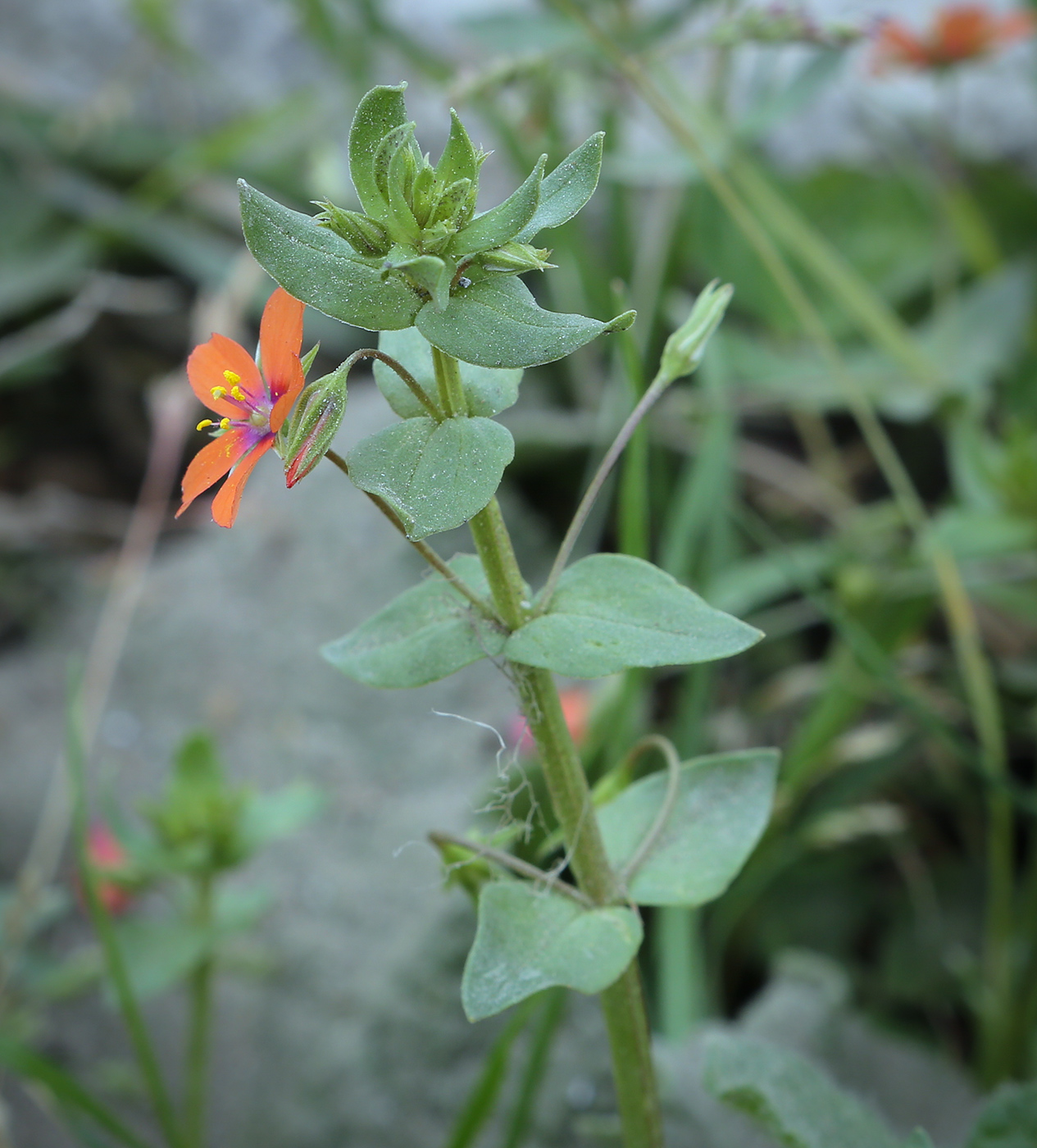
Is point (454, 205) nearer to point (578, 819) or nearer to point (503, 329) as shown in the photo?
point (503, 329)

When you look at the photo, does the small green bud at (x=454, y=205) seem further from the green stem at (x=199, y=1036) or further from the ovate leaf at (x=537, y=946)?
the green stem at (x=199, y=1036)

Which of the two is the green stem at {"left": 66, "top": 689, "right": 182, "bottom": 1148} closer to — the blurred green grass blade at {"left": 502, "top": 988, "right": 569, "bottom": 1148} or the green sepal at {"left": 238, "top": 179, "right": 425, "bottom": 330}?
the blurred green grass blade at {"left": 502, "top": 988, "right": 569, "bottom": 1148}

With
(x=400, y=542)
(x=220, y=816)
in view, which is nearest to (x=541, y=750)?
(x=220, y=816)

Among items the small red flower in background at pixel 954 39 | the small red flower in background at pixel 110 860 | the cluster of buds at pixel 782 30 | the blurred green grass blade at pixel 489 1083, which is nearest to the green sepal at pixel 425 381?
the blurred green grass blade at pixel 489 1083

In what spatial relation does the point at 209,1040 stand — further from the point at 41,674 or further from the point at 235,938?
the point at 41,674

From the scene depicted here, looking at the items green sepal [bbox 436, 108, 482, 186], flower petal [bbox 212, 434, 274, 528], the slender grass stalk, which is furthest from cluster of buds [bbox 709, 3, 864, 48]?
flower petal [bbox 212, 434, 274, 528]

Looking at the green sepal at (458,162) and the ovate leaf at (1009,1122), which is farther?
the ovate leaf at (1009,1122)
